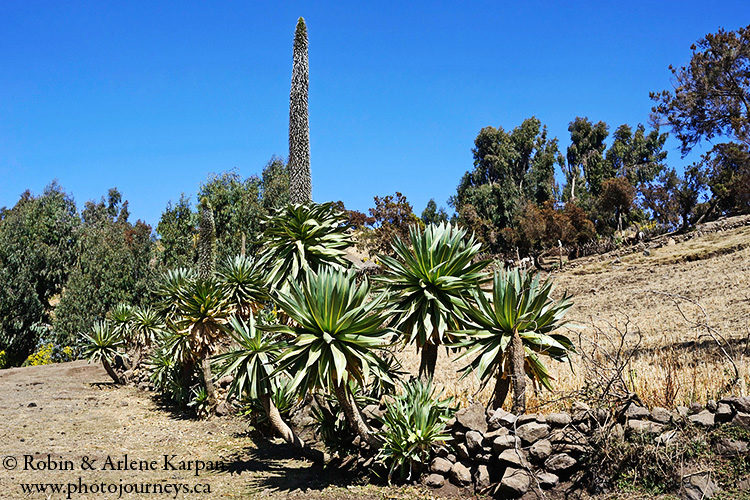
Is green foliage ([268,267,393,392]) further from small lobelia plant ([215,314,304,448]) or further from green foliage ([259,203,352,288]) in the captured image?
green foliage ([259,203,352,288])

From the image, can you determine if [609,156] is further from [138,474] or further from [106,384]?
[138,474]

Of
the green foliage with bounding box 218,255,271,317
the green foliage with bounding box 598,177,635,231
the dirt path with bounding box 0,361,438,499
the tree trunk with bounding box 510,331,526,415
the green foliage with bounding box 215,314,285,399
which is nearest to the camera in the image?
the tree trunk with bounding box 510,331,526,415

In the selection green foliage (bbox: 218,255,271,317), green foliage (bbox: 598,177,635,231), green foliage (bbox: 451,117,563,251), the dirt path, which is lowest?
the dirt path

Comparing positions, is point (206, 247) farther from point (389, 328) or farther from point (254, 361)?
point (389, 328)

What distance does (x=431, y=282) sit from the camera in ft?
23.2

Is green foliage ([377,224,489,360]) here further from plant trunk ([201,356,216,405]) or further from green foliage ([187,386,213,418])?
green foliage ([187,386,213,418])

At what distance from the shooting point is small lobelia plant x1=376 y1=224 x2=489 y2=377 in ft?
23.0

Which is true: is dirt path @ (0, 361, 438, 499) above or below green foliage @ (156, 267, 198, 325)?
below

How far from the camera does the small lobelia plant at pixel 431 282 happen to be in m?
7.02

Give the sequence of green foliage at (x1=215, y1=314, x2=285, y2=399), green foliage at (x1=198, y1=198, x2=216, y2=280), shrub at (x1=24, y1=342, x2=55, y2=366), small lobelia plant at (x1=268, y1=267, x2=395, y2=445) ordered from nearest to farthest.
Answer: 1. small lobelia plant at (x1=268, y1=267, x2=395, y2=445)
2. green foliage at (x1=215, y1=314, x2=285, y2=399)
3. green foliage at (x1=198, y1=198, x2=216, y2=280)
4. shrub at (x1=24, y1=342, x2=55, y2=366)

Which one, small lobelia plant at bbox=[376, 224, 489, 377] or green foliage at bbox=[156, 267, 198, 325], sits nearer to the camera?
small lobelia plant at bbox=[376, 224, 489, 377]

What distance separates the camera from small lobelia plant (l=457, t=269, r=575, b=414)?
668cm

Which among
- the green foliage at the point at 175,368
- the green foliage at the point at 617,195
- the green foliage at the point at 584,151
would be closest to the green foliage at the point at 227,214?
the green foliage at the point at 175,368

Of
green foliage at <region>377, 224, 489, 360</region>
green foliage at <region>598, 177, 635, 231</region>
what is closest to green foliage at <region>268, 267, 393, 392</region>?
green foliage at <region>377, 224, 489, 360</region>
